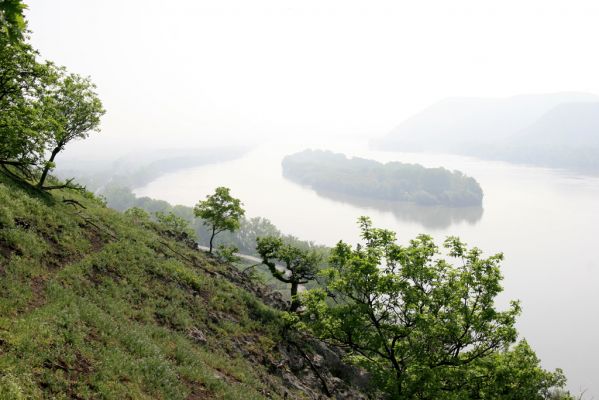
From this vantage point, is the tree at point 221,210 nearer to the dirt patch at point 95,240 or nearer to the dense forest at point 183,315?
the dense forest at point 183,315

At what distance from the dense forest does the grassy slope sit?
8cm

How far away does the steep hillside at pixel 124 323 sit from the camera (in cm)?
1262

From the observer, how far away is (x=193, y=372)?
18.2 metres

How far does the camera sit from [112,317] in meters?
18.8

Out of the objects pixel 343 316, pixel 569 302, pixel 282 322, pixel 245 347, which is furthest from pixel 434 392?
pixel 569 302

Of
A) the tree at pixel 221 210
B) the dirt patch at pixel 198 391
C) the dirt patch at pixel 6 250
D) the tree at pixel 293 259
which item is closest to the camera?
the dirt patch at pixel 198 391

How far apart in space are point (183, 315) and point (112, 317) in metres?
6.95

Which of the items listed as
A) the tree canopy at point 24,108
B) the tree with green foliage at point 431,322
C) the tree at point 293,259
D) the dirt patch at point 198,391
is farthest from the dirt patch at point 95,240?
the tree at point 293,259

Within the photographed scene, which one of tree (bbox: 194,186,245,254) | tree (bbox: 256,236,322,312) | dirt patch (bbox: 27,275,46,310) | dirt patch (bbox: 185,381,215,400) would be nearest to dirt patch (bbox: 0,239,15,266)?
dirt patch (bbox: 27,275,46,310)

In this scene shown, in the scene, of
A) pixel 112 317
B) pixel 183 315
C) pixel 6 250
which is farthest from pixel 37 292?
pixel 183 315

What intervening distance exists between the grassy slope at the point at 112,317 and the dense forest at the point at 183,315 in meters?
0.08

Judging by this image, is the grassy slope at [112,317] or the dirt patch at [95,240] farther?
the dirt patch at [95,240]

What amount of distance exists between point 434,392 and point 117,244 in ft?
80.1

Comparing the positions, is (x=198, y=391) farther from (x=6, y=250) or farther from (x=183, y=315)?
(x=6, y=250)
